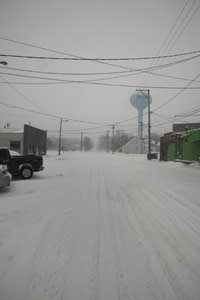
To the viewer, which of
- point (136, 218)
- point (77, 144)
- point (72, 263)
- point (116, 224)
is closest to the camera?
point (72, 263)

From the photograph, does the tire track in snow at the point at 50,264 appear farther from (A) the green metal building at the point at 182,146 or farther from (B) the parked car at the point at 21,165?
(A) the green metal building at the point at 182,146

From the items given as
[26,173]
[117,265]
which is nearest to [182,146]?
[26,173]

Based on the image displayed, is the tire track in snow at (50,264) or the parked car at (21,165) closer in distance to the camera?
the tire track in snow at (50,264)

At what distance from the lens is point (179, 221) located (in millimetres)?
4172

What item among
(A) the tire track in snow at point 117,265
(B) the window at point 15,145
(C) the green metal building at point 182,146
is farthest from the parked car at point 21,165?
(B) the window at point 15,145

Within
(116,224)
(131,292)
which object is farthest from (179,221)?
(131,292)

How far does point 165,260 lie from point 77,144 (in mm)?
180649

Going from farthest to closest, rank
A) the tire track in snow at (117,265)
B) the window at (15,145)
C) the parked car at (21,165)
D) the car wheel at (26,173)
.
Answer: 1. the window at (15,145)
2. the car wheel at (26,173)
3. the parked car at (21,165)
4. the tire track in snow at (117,265)

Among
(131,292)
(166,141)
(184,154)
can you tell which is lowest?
(131,292)

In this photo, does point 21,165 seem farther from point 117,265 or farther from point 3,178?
point 117,265

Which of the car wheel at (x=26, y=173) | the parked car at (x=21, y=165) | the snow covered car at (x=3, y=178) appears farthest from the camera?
the car wheel at (x=26, y=173)

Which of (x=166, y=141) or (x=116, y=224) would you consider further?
(x=166, y=141)

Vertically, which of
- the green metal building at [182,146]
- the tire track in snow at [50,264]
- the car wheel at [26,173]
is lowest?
the tire track in snow at [50,264]

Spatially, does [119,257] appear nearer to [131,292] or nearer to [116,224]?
[131,292]
